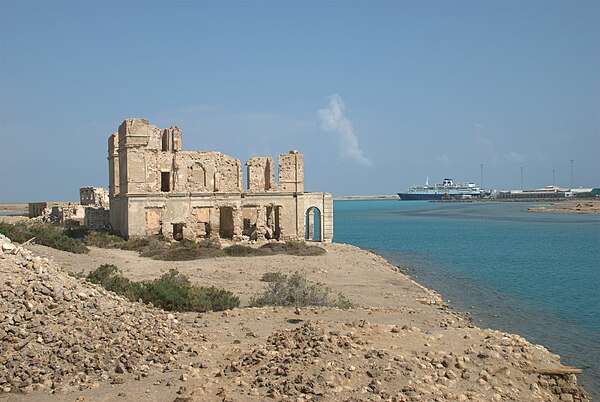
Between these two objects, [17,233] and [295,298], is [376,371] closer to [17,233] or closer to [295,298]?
[295,298]

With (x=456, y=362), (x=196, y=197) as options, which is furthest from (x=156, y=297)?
(x=196, y=197)

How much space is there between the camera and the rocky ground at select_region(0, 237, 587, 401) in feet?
24.3

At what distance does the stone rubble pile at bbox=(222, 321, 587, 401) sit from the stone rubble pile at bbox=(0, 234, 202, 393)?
4.77 feet

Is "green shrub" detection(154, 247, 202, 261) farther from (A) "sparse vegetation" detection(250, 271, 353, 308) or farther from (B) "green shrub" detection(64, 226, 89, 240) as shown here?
(A) "sparse vegetation" detection(250, 271, 353, 308)

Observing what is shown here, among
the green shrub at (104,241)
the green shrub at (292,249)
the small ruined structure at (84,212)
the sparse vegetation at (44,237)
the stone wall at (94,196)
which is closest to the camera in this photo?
the sparse vegetation at (44,237)

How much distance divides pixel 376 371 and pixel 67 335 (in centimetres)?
455

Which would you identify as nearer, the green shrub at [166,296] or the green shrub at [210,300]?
the green shrub at [166,296]

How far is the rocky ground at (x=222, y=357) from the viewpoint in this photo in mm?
7410

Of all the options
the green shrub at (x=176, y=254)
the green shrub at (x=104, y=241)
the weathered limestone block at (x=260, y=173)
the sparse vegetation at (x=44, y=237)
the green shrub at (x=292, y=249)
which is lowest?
the green shrub at (x=292, y=249)

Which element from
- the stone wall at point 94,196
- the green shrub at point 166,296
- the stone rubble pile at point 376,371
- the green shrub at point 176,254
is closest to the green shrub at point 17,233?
the green shrub at point 176,254

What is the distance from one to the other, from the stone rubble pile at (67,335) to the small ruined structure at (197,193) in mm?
18033

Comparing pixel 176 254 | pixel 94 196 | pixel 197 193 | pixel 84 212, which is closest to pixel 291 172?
pixel 197 193

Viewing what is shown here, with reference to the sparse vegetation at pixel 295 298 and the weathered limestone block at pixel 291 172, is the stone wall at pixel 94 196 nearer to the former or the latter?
the weathered limestone block at pixel 291 172

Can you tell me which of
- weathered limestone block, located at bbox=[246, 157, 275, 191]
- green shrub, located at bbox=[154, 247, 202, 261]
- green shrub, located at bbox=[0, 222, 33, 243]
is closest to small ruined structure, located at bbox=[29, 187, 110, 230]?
weathered limestone block, located at bbox=[246, 157, 275, 191]
